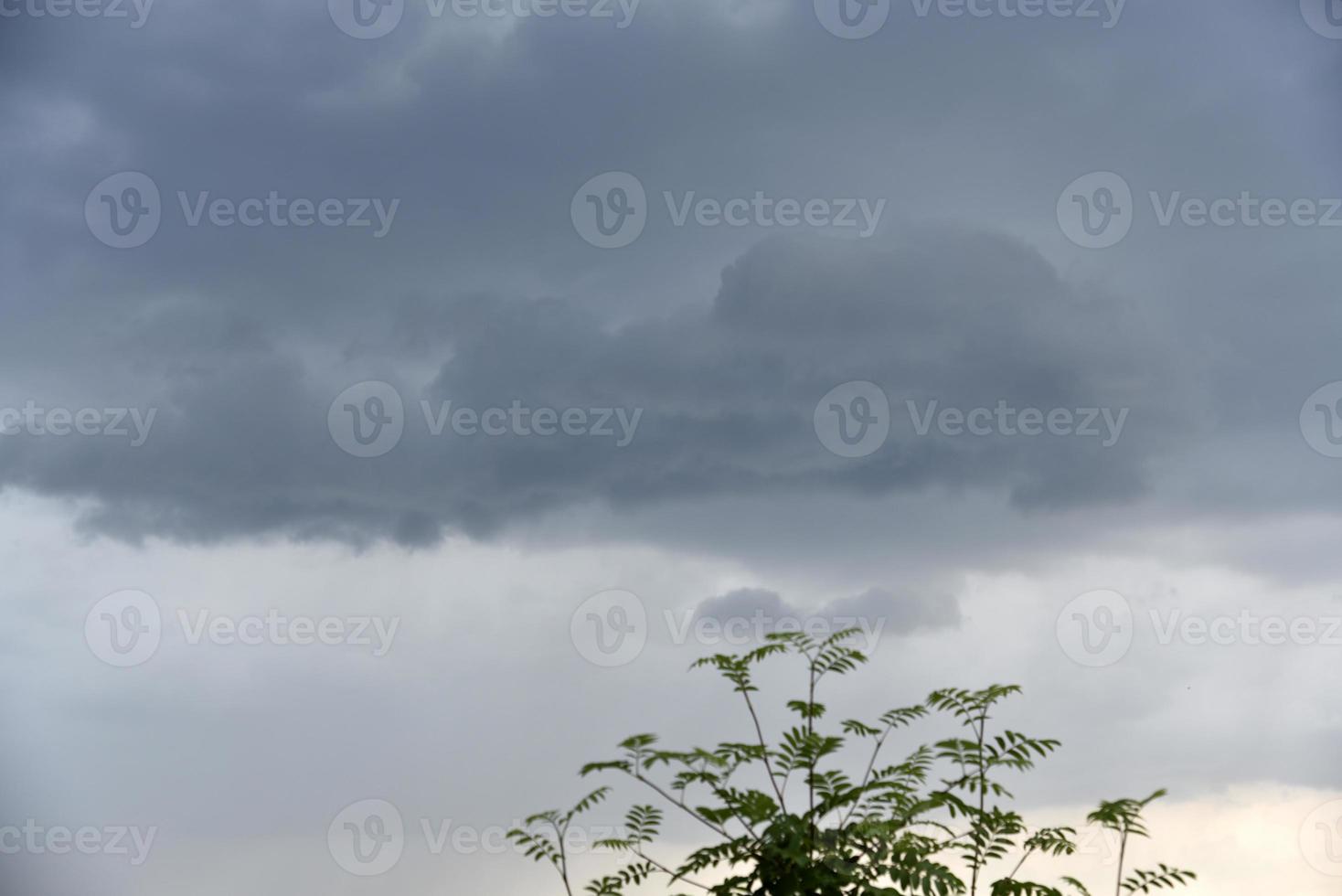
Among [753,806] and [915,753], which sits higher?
[915,753]

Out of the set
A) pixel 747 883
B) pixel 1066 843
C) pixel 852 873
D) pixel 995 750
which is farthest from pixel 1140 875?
pixel 747 883

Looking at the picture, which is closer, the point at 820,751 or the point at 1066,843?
the point at 820,751

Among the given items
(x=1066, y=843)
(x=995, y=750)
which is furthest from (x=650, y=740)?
(x=1066, y=843)

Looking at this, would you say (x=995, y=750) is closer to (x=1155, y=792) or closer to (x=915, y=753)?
(x=915, y=753)

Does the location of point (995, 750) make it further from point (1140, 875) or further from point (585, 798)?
point (585, 798)

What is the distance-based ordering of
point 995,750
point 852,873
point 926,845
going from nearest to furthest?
1. point 852,873
2. point 926,845
3. point 995,750

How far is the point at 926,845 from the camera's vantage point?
13.3 ft

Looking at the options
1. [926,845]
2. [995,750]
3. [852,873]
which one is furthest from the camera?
[995,750]

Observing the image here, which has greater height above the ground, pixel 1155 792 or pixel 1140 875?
pixel 1155 792

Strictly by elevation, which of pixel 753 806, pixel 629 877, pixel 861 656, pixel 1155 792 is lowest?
pixel 629 877

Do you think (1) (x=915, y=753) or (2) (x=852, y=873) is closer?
(2) (x=852, y=873)

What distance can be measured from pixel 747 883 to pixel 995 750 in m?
1.13

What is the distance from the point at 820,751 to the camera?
4000 mm

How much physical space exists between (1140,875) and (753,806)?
1589mm
